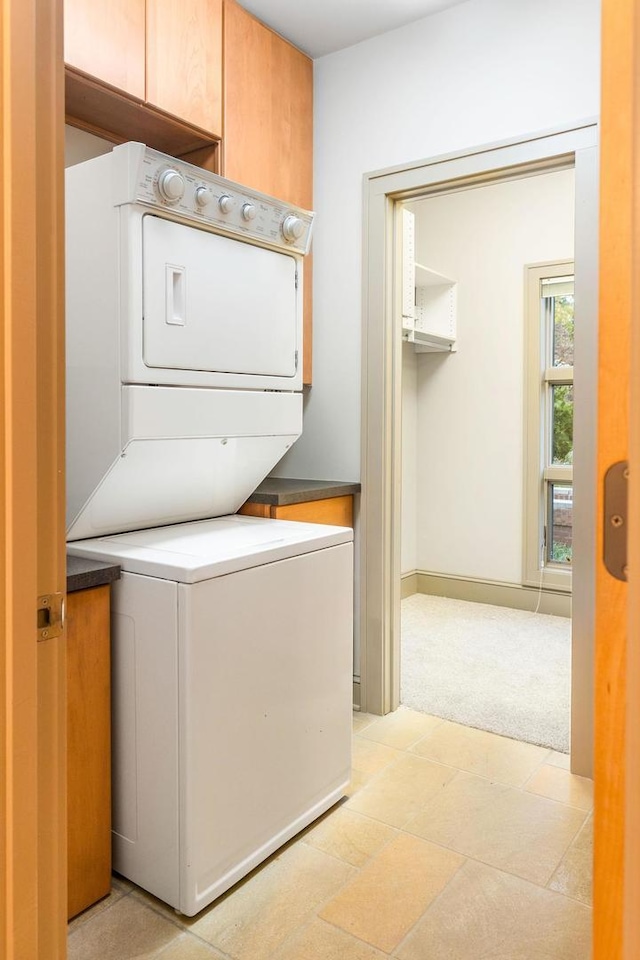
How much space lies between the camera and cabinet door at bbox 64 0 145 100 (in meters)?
1.93

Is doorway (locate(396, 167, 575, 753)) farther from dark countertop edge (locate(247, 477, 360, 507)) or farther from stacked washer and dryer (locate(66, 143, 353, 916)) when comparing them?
stacked washer and dryer (locate(66, 143, 353, 916))

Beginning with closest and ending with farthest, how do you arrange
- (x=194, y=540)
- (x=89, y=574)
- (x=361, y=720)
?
1. (x=89, y=574)
2. (x=194, y=540)
3. (x=361, y=720)

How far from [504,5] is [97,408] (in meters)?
1.95

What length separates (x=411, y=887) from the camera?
5.82ft

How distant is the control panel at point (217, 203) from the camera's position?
5.90 feet

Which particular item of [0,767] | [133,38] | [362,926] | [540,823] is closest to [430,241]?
[133,38]

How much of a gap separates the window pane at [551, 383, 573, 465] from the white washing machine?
265 centimetres

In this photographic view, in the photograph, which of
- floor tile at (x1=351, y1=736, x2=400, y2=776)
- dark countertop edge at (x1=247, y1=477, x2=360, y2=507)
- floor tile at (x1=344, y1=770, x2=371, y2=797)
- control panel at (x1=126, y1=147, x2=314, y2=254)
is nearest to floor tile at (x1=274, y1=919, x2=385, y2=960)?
floor tile at (x1=344, y1=770, x2=371, y2=797)

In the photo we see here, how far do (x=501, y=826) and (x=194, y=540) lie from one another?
1222 millimetres

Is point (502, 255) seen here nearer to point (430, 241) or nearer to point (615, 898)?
point (430, 241)

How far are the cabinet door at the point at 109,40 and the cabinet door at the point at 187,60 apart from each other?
4 centimetres

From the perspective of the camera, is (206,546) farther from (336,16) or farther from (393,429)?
(336,16)

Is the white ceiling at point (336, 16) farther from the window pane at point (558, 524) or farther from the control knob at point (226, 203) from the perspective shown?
the window pane at point (558, 524)

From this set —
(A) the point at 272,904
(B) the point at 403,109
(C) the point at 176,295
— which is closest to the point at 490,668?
(A) the point at 272,904
